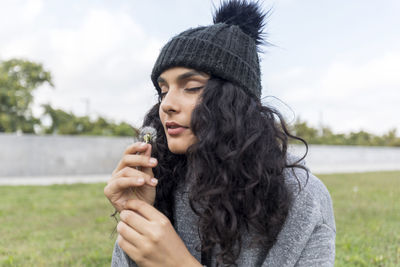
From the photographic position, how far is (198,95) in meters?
1.54

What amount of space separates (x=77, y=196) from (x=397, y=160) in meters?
28.1

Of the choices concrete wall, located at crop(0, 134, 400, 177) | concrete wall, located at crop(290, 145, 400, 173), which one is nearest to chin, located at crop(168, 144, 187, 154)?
concrete wall, located at crop(0, 134, 400, 177)

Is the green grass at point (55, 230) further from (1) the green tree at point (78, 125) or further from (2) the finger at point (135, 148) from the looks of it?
(1) the green tree at point (78, 125)

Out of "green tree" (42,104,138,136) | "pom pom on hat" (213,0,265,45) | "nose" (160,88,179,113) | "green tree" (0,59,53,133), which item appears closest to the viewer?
"nose" (160,88,179,113)

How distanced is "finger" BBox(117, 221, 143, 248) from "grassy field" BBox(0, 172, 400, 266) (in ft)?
6.63

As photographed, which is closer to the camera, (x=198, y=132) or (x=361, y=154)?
(x=198, y=132)

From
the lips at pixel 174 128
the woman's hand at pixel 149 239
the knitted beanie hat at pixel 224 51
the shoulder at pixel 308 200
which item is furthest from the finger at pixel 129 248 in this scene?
the knitted beanie hat at pixel 224 51

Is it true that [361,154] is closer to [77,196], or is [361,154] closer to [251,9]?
[77,196]

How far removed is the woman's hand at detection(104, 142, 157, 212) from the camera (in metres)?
1.35

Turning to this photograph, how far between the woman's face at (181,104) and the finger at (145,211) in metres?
0.31

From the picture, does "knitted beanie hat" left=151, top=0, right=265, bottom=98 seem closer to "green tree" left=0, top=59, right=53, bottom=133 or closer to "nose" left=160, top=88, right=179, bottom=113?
"nose" left=160, top=88, right=179, bottom=113

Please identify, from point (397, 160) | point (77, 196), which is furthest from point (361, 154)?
point (77, 196)

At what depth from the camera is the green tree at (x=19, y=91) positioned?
16.7 m

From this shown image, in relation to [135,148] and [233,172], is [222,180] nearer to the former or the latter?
[233,172]
